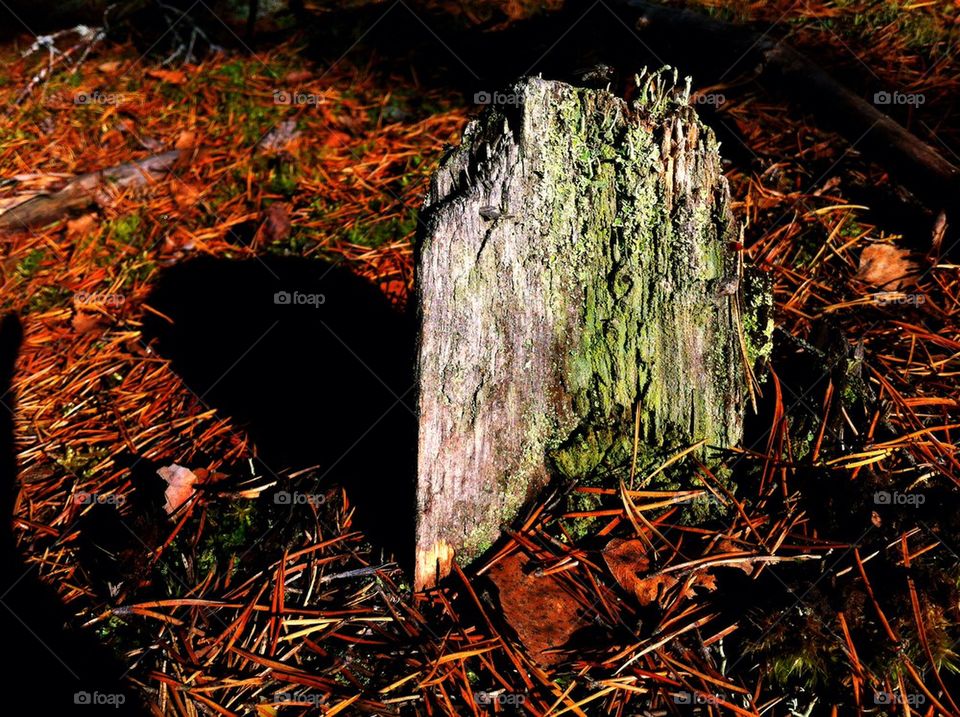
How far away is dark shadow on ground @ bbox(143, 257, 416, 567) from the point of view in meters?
2.22

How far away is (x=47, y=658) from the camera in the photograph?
6.35ft

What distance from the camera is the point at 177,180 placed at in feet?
12.0

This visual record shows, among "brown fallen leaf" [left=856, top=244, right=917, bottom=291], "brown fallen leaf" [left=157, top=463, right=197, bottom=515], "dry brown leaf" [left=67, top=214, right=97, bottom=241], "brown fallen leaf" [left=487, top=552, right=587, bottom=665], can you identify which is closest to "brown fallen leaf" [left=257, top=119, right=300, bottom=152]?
"dry brown leaf" [left=67, top=214, right=97, bottom=241]

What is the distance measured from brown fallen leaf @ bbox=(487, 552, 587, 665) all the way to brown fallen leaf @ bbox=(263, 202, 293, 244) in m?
1.98

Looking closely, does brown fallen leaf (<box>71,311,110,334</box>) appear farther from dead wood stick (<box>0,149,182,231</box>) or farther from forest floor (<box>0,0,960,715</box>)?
dead wood stick (<box>0,149,182,231</box>)

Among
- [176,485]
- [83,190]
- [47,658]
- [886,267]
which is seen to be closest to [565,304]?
[176,485]

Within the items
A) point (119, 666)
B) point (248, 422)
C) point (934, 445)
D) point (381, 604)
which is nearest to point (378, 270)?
point (248, 422)

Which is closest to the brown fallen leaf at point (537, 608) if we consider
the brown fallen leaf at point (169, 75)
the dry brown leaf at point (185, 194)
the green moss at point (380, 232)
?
the green moss at point (380, 232)

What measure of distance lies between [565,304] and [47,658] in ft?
5.83

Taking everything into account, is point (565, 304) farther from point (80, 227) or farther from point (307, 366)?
point (80, 227)

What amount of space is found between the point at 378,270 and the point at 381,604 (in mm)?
1518

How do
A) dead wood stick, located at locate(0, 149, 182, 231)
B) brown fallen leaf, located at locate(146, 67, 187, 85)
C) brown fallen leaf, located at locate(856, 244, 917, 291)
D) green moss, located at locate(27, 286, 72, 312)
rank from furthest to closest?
→ brown fallen leaf, located at locate(146, 67, 187, 85)
dead wood stick, located at locate(0, 149, 182, 231)
green moss, located at locate(27, 286, 72, 312)
brown fallen leaf, located at locate(856, 244, 917, 291)

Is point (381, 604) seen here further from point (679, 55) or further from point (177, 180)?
point (679, 55)

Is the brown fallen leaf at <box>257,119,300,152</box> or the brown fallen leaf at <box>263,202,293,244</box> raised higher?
the brown fallen leaf at <box>257,119,300,152</box>
